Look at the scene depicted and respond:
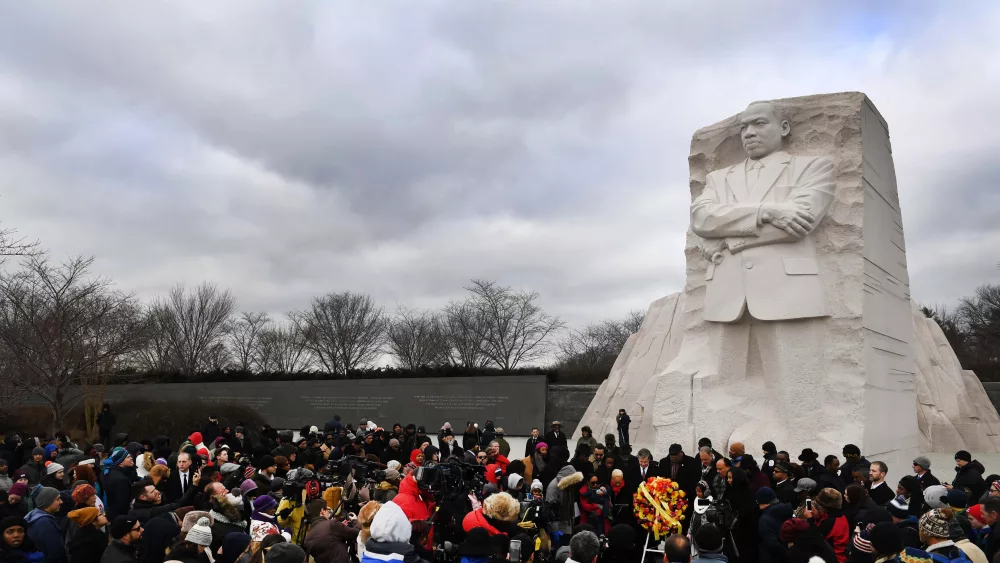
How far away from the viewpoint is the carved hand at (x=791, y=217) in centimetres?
1027

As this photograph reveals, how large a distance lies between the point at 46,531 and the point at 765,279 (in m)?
9.06

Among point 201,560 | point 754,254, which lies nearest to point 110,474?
point 201,560

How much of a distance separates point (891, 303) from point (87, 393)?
1757cm

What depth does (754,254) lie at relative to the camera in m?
10.6

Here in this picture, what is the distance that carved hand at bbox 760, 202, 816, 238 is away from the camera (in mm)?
10266

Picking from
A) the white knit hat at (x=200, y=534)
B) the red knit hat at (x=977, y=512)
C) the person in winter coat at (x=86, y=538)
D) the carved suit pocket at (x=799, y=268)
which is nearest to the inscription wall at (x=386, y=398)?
the carved suit pocket at (x=799, y=268)

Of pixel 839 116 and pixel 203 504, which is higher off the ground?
pixel 839 116

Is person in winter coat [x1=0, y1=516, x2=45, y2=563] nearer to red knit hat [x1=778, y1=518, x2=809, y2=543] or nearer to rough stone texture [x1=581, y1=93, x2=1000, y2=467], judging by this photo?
red knit hat [x1=778, y1=518, x2=809, y2=543]

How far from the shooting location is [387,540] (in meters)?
4.02

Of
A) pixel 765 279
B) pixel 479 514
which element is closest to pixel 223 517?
pixel 479 514

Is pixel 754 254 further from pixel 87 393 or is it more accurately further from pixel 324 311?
pixel 324 311

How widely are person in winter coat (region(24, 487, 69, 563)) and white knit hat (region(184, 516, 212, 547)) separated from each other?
1.47 meters

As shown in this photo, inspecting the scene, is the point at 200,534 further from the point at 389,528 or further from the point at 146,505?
the point at 146,505

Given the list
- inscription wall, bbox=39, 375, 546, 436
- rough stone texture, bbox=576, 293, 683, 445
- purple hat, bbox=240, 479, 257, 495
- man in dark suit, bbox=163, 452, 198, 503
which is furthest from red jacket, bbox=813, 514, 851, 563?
inscription wall, bbox=39, 375, 546, 436
